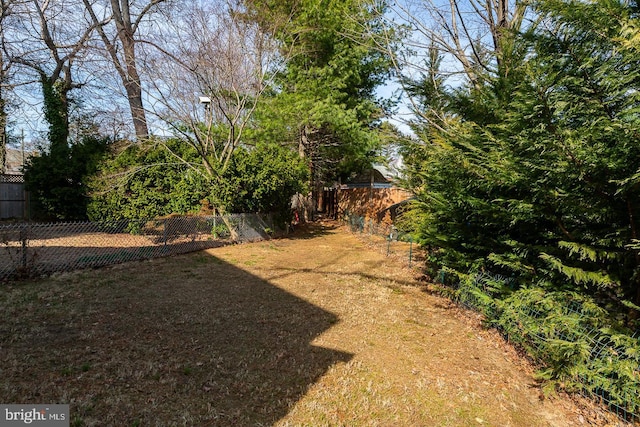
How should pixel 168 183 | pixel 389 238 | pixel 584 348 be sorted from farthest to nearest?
pixel 168 183, pixel 389 238, pixel 584 348

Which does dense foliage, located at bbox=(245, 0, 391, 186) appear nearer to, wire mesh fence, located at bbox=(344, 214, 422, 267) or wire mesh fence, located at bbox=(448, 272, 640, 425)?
wire mesh fence, located at bbox=(344, 214, 422, 267)

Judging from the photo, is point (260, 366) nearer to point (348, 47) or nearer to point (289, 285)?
point (289, 285)

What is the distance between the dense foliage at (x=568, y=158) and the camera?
2568mm

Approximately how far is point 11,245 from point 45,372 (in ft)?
12.8

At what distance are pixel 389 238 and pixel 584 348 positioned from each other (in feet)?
22.4

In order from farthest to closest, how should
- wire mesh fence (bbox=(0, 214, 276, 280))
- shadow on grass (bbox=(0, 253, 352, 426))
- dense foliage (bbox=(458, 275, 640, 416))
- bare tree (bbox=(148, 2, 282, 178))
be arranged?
bare tree (bbox=(148, 2, 282, 178))
wire mesh fence (bbox=(0, 214, 276, 280))
dense foliage (bbox=(458, 275, 640, 416))
shadow on grass (bbox=(0, 253, 352, 426))

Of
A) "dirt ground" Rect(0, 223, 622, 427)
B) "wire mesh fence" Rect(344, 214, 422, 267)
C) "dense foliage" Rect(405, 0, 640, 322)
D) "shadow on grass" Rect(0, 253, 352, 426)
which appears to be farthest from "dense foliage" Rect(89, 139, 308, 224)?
"dense foliage" Rect(405, 0, 640, 322)

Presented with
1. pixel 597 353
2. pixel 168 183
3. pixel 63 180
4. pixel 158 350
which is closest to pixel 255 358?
pixel 158 350

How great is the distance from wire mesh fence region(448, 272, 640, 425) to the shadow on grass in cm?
198

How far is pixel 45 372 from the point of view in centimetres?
279

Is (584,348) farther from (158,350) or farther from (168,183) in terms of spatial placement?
(168,183)

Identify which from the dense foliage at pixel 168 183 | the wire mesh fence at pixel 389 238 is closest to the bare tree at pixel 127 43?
the dense foliage at pixel 168 183

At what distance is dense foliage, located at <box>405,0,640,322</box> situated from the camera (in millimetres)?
2568

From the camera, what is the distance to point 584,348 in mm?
2760
